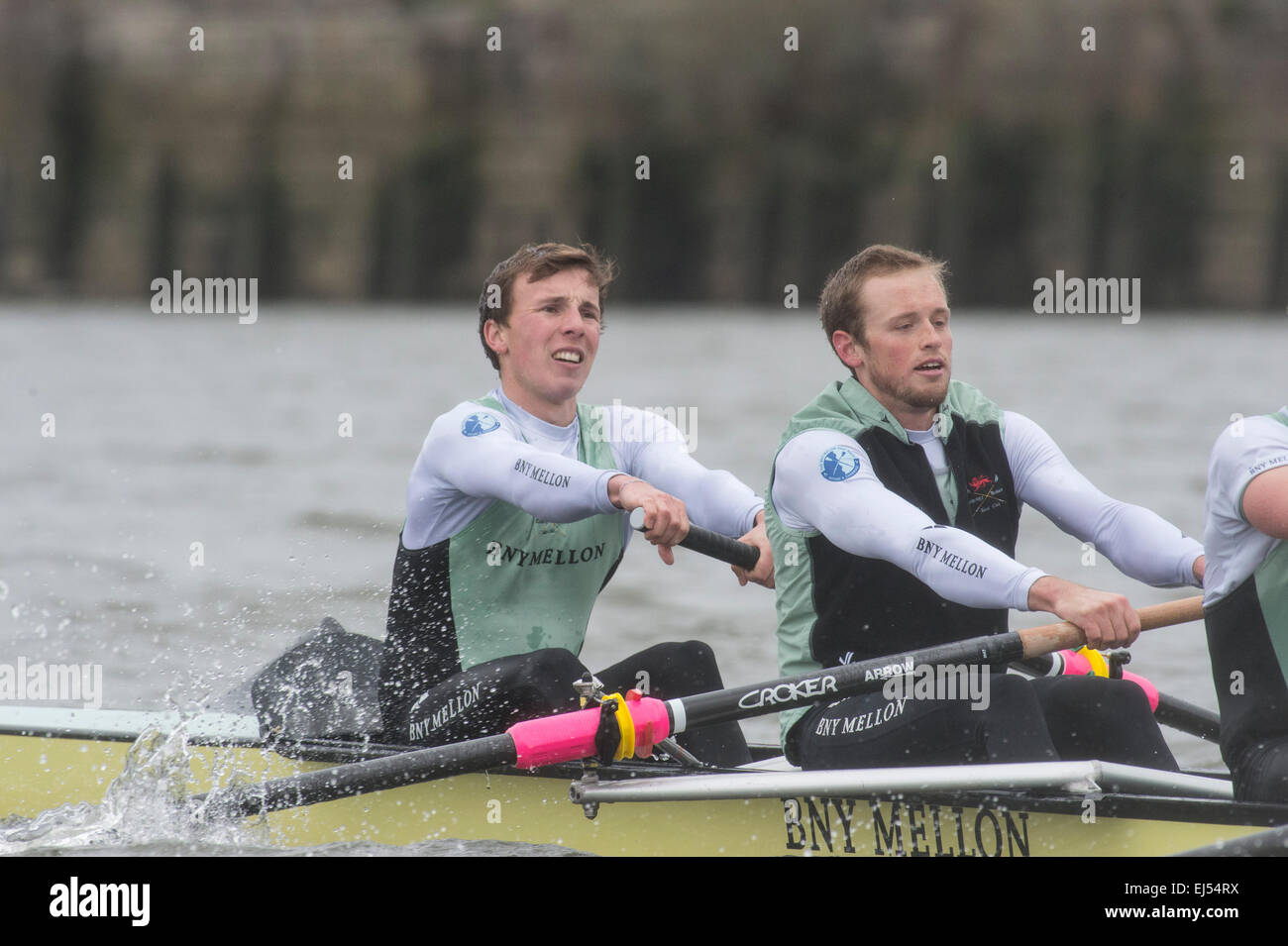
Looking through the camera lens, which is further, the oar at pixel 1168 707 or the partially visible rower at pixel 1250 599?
the oar at pixel 1168 707

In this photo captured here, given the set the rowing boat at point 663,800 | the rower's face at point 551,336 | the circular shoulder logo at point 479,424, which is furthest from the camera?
the rower's face at point 551,336

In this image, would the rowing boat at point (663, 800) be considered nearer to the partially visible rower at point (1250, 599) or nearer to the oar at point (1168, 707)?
the partially visible rower at point (1250, 599)

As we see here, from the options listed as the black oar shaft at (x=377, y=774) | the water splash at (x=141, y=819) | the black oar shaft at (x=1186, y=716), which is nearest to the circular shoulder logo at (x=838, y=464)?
the black oar shaft at (x=377, y=774)

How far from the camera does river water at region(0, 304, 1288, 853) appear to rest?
9672mm

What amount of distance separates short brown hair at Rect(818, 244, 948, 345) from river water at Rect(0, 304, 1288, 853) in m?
2.55

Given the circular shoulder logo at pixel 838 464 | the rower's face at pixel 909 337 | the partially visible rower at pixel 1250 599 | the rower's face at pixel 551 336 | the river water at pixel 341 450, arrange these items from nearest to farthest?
the partially visible rower at pixel 1250 599 → the circular shoulder logo at pixel 838 464 → the rower's face at pixel 909 337 → the rower's face at pixel 551 336 → the river water at pixel 341 450

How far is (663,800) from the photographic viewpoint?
15.3ft

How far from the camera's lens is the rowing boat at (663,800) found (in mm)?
4254

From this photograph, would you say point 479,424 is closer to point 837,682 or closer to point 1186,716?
point 837,682

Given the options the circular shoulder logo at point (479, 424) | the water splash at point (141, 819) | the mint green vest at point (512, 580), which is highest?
the circular shoulder logo at point (479, 424)

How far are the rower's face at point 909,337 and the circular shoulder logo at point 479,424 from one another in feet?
3.77

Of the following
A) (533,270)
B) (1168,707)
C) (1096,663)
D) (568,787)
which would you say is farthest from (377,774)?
(1168,707)

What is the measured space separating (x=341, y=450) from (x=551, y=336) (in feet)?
45.6

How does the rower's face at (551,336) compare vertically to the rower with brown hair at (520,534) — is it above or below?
above
